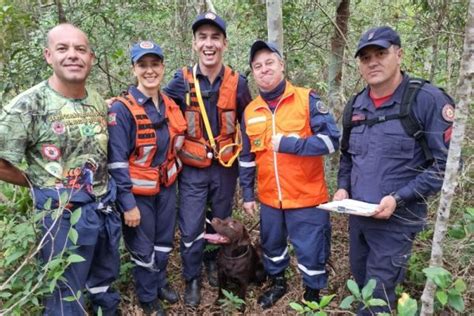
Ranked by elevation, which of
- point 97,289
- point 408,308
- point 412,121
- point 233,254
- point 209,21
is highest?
point 209,21

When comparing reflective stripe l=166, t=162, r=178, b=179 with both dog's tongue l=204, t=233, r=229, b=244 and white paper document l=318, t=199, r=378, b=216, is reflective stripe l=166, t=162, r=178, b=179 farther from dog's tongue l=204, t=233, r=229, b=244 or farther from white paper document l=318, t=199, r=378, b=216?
white paper document l=318, t=199, r=378, b=216

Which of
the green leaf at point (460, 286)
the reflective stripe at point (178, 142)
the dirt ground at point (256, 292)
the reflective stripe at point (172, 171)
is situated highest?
the reflective stripe at point (178, 142)

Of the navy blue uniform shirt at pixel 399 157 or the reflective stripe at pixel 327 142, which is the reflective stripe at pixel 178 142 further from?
the navy blue uniform shirt at pixel 399 157

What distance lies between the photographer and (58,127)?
3.00 m

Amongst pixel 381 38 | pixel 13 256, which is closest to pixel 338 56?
pixel 381 38

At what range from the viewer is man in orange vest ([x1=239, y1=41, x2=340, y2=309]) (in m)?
3.65

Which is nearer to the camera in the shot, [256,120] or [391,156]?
[391,156]

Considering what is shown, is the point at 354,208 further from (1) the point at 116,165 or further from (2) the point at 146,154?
(1) the point at 116,165

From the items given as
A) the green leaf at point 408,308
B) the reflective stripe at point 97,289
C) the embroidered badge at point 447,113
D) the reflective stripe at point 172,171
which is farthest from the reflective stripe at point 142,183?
the embroidered badge at point 447,113

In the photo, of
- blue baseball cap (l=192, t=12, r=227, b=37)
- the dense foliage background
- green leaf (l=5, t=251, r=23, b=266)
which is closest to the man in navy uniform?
the dense foliage background

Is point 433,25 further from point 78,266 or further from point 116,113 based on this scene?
point 78,266

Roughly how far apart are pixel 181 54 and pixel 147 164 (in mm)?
4239

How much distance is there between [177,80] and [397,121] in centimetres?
224

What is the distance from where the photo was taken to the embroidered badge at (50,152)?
2.99 m
